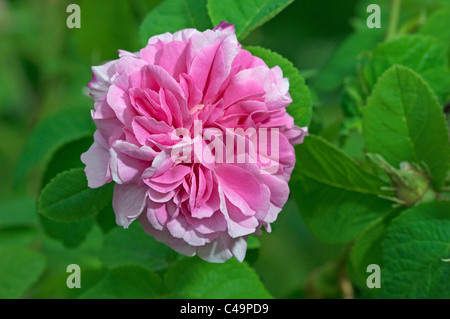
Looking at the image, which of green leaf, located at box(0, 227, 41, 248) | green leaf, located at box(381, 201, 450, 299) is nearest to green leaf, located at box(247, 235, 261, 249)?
green leaf, located at box(381, 201, 450, 299)

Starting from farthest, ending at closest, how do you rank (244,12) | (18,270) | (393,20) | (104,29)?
(104,29), (393,20), (18,270), (244,12)

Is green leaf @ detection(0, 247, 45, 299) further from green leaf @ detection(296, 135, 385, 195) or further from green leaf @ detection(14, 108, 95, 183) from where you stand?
green leaf @ detection(296, 135, 385, 195)

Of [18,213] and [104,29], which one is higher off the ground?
[104,29]

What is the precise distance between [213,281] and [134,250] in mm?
116

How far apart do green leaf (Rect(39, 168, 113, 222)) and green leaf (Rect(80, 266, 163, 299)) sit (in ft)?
0.33

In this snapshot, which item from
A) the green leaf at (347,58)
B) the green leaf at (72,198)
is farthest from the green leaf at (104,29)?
the green leaf at (72,198)

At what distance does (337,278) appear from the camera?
29.4 inches

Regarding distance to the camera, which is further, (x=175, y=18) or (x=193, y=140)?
(x=175, y=18)

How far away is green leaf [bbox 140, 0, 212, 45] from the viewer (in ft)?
1.94

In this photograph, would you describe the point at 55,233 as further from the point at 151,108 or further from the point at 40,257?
the point at 151,108

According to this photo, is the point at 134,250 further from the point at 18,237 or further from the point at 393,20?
the point at 393,20

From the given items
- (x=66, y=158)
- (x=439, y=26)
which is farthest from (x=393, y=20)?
(x=66, y=158)

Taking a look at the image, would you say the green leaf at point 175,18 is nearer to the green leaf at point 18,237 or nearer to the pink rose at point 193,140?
the pink rose at point 193,140

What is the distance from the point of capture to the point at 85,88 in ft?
2.84
